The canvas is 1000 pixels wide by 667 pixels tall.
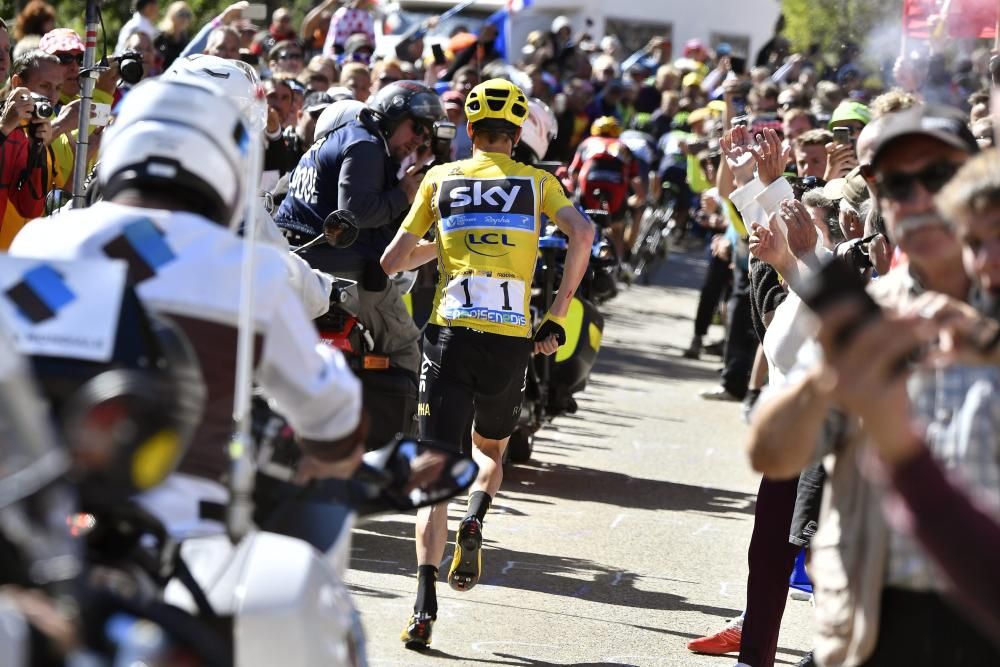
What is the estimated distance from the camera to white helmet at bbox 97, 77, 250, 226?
12.1 ft

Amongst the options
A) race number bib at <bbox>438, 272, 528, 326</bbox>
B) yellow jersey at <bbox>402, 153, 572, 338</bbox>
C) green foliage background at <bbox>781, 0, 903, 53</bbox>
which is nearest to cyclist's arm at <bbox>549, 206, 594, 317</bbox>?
yellow jersey at <bbox>402, 153, 572, 338</bbox>

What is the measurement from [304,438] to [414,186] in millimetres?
4602

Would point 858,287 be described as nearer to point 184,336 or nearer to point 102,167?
point 184,336

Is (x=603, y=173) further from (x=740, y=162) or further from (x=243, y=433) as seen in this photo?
(x=243, y=433)

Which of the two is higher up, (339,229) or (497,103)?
(497,103)

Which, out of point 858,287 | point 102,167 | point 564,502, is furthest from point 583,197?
point 858,287

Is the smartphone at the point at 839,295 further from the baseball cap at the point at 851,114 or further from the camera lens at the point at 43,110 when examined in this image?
the baseball cap at the point at 851,114

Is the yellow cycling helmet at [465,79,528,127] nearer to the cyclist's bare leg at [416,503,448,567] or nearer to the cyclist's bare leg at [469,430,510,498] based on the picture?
the cyclist's bare leg at [469,430,510,498]

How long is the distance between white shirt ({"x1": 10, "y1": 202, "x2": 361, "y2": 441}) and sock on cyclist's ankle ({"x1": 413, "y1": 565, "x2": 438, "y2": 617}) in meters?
2.67

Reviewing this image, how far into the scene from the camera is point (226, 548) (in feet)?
10.9

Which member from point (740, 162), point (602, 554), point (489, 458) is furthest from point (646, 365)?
point (740, 162)

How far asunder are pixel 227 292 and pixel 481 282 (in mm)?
3329

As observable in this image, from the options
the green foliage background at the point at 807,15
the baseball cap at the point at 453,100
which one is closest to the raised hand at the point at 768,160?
the green foliage background at the point at 807,15

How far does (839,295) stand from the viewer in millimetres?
2588
